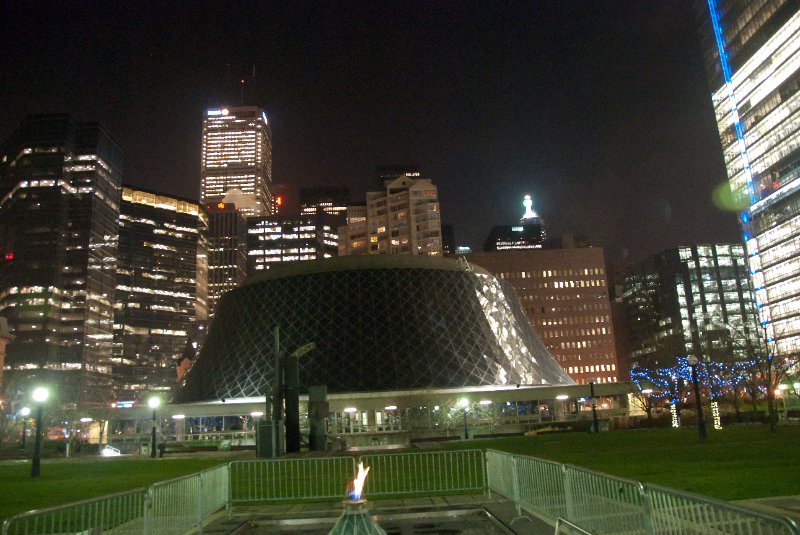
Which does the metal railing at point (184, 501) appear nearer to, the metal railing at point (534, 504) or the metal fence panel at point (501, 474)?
the metal railing at point (534, 504)

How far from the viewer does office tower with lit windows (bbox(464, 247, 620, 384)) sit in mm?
148375

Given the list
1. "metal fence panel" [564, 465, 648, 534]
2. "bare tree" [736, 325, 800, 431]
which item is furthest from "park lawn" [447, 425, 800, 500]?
"bare tree" [736, 325, 800, 431]

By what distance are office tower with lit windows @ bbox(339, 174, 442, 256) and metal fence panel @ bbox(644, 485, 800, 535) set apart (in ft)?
441

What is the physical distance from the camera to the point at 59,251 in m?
142

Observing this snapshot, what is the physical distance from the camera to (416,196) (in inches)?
5856

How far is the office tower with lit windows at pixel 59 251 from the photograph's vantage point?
446 feet

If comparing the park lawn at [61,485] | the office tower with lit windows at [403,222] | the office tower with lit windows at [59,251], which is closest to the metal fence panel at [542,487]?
the park lawn at [61,485]

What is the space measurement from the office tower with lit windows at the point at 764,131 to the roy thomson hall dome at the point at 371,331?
191 feet

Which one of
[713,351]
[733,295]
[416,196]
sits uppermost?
[416,196]

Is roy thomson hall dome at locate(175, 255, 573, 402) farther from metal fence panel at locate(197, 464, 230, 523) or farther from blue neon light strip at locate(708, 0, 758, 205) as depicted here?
blue neon light strip at locate(708, 0, 758, 205)

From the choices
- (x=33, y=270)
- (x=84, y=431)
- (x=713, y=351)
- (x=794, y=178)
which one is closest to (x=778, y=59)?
(x=794, y=178)

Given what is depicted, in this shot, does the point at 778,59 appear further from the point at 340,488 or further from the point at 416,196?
the point at 340,488

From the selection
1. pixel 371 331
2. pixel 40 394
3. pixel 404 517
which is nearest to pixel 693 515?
pixel 404 517

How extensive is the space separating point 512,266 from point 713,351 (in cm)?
6611
